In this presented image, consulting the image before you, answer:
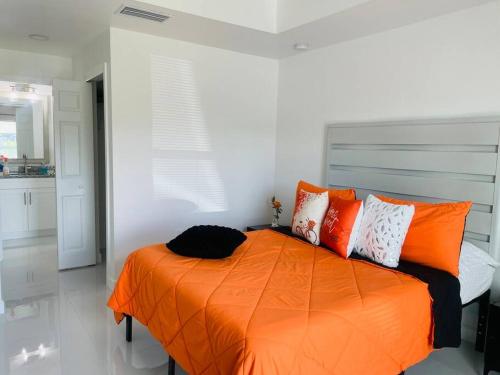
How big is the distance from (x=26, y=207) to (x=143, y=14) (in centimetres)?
390

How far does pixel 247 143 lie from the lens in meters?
4.51

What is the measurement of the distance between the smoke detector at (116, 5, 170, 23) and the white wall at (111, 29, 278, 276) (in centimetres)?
44

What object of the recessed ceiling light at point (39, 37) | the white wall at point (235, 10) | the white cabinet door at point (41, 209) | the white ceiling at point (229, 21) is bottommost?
the white cabinet door at point (41, 209)

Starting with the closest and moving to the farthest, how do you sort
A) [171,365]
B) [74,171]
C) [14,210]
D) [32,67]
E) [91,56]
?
→ [171,365], [91,56], [74,171], [32,67], [14,210]

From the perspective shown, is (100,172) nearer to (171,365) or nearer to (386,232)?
(171,365)

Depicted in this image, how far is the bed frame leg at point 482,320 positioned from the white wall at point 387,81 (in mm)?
1337

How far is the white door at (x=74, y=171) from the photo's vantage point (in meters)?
4.23

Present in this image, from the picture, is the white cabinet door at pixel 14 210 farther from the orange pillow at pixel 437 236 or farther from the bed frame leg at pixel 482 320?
the bed frame leg at pixel 482 320

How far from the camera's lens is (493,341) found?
2.39 meters

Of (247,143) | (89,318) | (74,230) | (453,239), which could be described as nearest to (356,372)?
(453,239)

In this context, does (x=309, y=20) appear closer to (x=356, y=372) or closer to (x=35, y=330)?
(x=356, y=372)

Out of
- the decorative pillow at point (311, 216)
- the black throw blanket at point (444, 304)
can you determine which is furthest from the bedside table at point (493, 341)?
the decorative pillow at point (311, 216)

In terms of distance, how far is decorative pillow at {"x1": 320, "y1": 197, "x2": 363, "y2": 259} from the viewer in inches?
107

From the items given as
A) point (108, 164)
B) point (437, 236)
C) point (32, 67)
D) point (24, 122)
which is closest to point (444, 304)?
point (437, 236)
